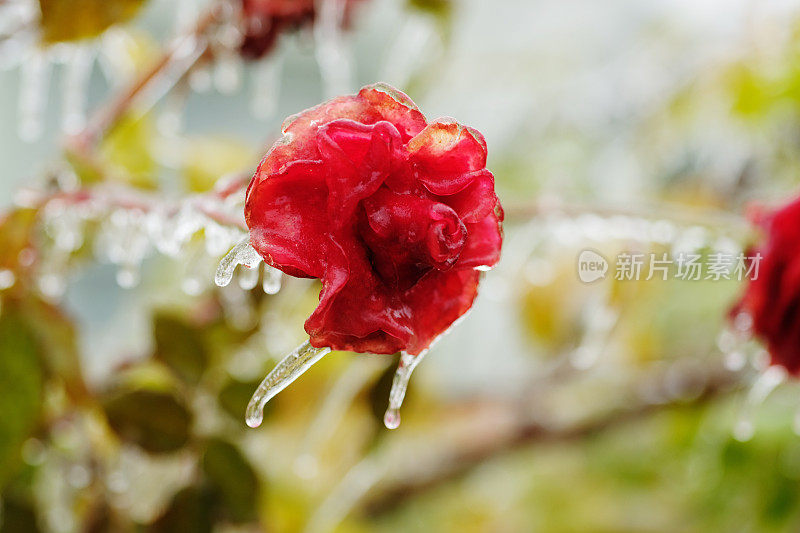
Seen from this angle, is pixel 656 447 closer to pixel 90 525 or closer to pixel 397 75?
pixel 397 75

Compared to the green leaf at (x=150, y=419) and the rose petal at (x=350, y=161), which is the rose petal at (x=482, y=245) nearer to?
the rose petal at (x=350, y=161)

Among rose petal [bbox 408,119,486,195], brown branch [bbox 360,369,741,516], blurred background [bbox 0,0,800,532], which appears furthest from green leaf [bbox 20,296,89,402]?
brown branch [bbox 360,369,741,516]

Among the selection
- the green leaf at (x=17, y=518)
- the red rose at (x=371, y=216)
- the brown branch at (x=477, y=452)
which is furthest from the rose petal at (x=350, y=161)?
the brown branch at (x=477, y=452)

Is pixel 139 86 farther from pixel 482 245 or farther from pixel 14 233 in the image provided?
pixel 482 245

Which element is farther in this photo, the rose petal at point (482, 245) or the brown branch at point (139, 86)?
the brown branch at point (139, 86)

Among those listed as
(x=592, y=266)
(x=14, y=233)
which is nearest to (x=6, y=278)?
(x=14, y=233)
